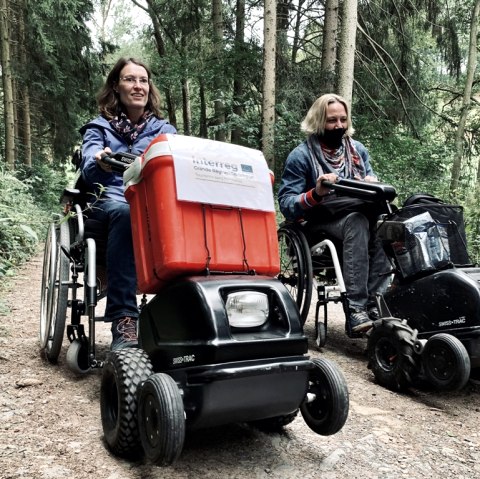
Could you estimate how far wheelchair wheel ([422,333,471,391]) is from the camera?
2.26 m

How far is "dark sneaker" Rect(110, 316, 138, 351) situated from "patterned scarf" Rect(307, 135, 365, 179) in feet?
6.10

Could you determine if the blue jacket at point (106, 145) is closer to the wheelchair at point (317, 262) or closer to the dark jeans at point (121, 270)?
the dark jeans at point (121, 270)

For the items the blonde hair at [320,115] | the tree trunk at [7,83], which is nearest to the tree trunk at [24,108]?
the tree trunk at [7,83]

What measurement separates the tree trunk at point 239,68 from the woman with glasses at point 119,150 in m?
6.79

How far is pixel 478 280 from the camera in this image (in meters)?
2.47

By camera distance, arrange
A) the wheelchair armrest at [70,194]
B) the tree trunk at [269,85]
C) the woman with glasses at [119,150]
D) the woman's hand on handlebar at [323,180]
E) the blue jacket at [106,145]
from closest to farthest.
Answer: the woman with glasses at [119,150], the blue jacket at [106,145], the wheelchair armrest at [70,194], the woman's hand on handlebar at [323,180], the tree trunk at [269,85]

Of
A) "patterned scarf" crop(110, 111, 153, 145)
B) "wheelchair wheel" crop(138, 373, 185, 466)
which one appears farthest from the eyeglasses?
"wheelchair wheel" crop(138, 373, 185, 466)

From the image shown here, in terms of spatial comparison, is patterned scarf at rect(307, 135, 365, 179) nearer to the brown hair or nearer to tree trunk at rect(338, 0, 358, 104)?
the brown hair

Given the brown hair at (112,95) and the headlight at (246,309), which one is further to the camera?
the brown hair at (112,95)

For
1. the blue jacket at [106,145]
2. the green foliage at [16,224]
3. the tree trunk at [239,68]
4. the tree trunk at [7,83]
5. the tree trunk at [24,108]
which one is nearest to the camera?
the blue jacket at [106,145]

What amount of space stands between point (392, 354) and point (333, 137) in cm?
160

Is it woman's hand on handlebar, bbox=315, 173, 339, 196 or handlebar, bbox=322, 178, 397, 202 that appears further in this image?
woman's hand on handlebar, bbox=315, 173, 339, 196

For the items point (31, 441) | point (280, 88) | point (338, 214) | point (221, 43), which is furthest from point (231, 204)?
point (221, 43)

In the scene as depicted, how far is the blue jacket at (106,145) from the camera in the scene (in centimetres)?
237
